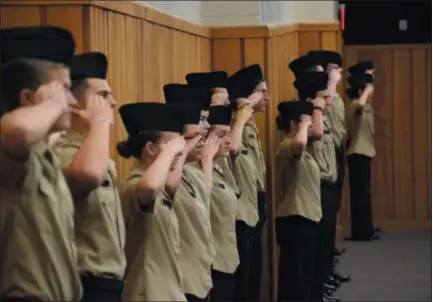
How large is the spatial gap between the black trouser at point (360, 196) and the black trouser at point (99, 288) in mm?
7162

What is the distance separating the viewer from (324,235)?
24.0 feet

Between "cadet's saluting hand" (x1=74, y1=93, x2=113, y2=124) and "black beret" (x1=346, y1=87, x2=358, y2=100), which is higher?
"black beret" (x1=346, y1=87, x2=358, y2=100)

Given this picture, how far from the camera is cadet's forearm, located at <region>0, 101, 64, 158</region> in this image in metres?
2.47

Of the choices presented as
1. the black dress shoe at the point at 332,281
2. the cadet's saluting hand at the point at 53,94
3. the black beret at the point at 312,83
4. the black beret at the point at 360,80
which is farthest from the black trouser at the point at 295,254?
the cadet's saluting hand at the point at 53,94

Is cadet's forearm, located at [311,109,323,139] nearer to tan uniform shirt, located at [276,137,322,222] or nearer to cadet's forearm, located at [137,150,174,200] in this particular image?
tan uniform shirt, located at [276,137,322,222]

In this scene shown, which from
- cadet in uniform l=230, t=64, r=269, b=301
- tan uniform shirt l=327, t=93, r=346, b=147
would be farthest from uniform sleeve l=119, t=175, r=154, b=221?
tan uniform shirt l=327, t=93, r=346, b=147

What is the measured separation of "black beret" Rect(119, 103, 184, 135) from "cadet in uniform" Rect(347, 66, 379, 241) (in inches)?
245

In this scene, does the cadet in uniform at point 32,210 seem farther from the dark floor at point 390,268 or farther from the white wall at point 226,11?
the dark floor at point 390,268

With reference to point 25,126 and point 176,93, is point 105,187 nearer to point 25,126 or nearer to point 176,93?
point 25,126

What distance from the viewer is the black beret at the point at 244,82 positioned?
Answer: 5742mm

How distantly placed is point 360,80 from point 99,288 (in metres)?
6.93

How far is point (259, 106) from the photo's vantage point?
19.3 feet

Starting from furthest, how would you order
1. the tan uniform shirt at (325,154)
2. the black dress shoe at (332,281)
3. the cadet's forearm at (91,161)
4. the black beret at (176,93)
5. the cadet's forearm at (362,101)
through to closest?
the cadet's forearm at (362,101) < the black dress shoe at (332,281) < the tan uniform shirt at (325,154) < the black beret at (176,93) < the cadet's forearm at (91,161)

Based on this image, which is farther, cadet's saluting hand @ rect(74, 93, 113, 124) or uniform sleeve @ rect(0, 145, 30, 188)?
cadet's saluting hand @ rect(74, 93, 113, 124)
